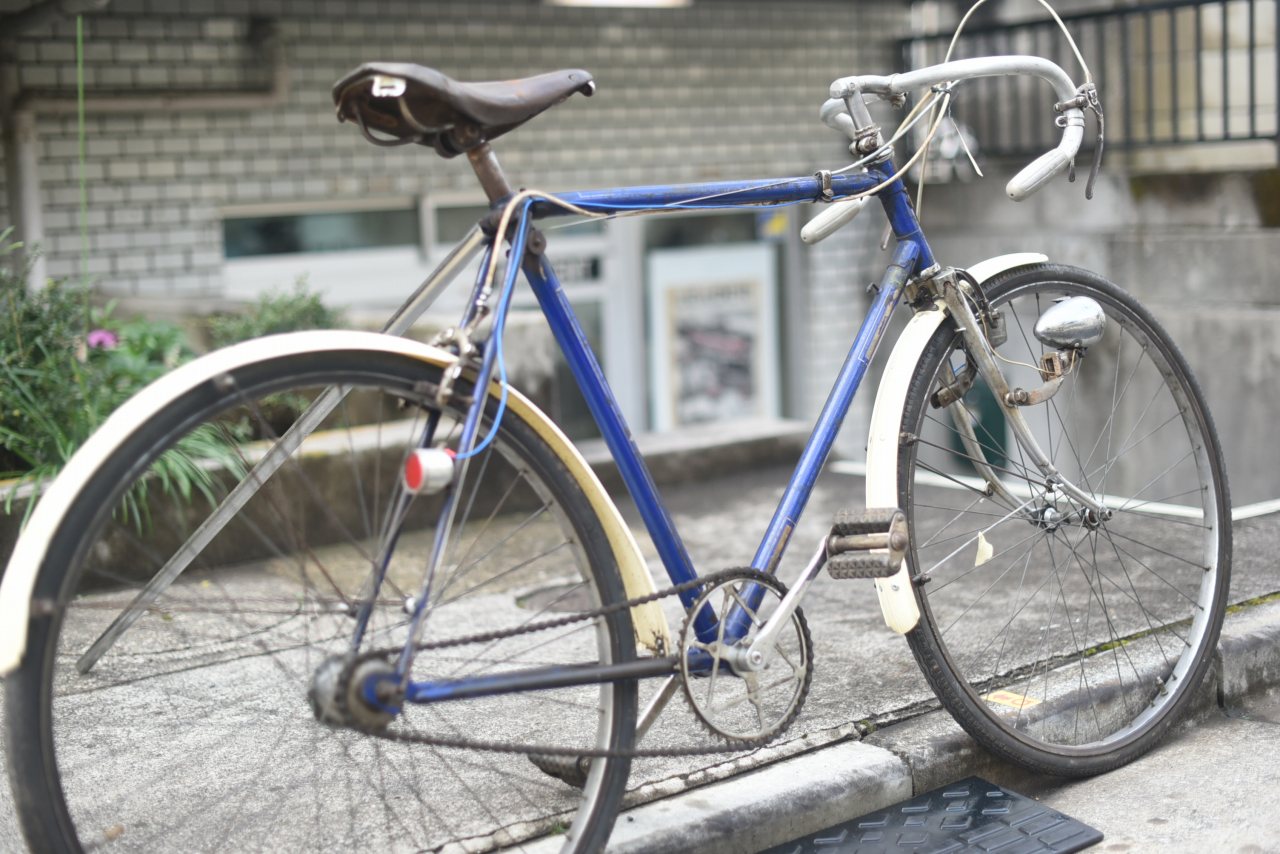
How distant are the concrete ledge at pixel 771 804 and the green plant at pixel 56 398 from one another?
2.23 meters

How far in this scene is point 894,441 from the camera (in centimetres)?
297

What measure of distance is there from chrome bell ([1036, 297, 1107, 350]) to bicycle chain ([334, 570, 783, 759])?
103 centimetres

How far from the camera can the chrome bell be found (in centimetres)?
323

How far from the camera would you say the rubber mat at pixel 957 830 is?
2.89m

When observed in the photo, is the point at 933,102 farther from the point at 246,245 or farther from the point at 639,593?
the point at 246,245

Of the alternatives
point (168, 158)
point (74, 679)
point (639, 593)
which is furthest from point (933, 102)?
point (168, 158)

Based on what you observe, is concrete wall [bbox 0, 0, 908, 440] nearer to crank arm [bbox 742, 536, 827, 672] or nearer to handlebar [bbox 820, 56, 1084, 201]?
handlebar [bbox 820, 56, 1084, 201]

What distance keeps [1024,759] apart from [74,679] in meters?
2.29

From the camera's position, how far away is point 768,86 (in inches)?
398

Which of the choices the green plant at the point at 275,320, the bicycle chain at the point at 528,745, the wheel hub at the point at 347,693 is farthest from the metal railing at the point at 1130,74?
the wheel hub at the point at 347,693

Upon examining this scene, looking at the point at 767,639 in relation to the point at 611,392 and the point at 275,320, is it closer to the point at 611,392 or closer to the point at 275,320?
the point at 611,392

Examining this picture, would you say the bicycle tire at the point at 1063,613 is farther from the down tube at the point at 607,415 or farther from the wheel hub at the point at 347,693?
the wheel hub at the point at 347,693

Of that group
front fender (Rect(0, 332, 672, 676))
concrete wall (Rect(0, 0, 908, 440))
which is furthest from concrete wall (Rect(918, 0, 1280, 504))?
front fender (Rect(0, 332, 672, 676))

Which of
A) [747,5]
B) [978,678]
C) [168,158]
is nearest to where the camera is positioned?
[978,678]
